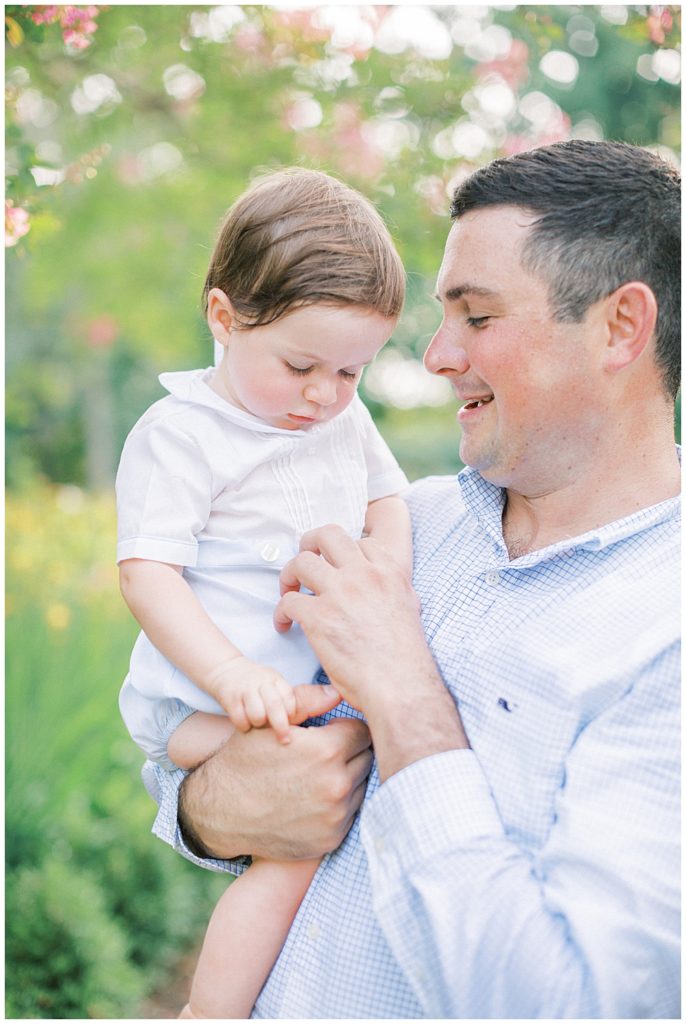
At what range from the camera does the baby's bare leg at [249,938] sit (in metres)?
1.70

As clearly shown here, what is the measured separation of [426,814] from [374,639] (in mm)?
339

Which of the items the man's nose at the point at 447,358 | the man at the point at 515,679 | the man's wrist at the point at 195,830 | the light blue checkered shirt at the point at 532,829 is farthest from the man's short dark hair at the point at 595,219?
the man's wrist at the point at 195,830

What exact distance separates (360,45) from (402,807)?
341 cm

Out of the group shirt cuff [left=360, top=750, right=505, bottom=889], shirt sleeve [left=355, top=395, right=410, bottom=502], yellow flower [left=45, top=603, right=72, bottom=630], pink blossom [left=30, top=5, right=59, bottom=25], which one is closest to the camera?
shirt cuff [left=360, top=750, right=505, bottom=889]

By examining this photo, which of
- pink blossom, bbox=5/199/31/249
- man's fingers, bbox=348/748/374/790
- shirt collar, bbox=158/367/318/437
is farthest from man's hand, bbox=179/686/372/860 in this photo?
pink blossom, bbox=5/199/31/249

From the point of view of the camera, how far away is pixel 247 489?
6.10 ft

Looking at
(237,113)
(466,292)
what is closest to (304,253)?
(466,292)

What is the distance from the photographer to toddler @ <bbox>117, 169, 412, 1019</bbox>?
5.65ft

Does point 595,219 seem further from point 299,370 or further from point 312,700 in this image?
point 312,700

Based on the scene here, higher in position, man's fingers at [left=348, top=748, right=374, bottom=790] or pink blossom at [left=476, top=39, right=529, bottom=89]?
pink blossom at [left=476, top=39, right=529, bottom=89]

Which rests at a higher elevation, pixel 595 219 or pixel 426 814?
pixel 595 219

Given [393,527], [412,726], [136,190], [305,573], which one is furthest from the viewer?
[136,190]

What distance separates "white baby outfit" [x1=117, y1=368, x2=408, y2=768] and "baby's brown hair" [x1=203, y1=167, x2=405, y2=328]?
224mm

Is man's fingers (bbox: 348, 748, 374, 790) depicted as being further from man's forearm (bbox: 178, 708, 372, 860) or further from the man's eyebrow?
the man's eyebrow
